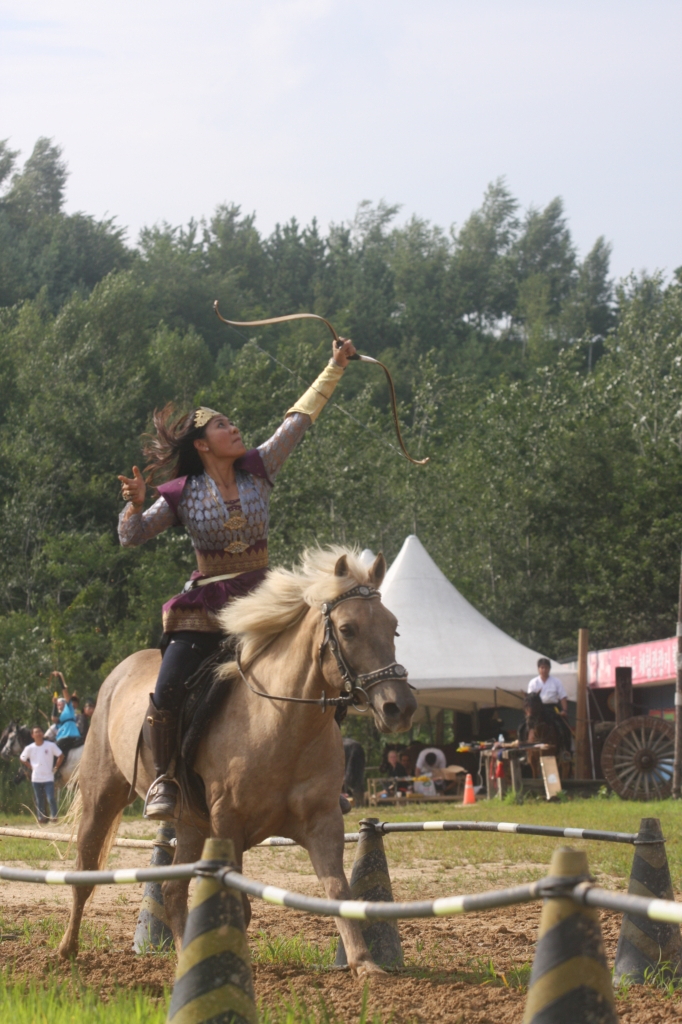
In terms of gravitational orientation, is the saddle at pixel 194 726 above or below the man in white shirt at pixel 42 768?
above

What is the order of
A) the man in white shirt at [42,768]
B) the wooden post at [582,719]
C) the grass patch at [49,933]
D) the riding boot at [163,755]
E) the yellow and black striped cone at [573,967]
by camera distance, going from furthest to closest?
the wooden post at [582,719] → the man in white shirt at [42,768] → the grass patch at [49,933] → the riding boot at [163,755] → the yellow and black striped cone at [573,967]

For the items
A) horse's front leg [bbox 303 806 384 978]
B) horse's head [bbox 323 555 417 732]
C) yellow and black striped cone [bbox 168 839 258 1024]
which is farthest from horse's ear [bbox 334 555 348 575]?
yellow and black striped cone [bbox 168 839 258 1024]

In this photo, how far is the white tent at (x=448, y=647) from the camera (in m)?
23.1

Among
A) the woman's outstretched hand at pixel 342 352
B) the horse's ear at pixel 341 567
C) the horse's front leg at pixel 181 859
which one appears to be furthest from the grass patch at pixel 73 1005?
the woman's outstretched hand at pixel 342 352

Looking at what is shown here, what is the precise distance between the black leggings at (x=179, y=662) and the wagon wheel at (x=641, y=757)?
15.0m

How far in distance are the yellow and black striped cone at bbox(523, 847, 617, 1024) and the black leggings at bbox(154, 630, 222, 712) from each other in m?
3.25

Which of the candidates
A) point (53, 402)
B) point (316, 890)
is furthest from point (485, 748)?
point (53, 402)

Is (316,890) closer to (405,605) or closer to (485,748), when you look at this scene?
(485,748)

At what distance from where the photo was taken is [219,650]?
6.28 m

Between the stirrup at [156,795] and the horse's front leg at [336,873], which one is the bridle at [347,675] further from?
the stirrup at [156,795]

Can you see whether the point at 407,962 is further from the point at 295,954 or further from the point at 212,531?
the point at 212,531

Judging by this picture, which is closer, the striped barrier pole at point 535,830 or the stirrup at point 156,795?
the stirrup at point 156,795

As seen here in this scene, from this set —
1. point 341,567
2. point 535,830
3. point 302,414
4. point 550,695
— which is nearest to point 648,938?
point 535,830

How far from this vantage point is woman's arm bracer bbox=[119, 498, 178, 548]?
6543 millimetres
